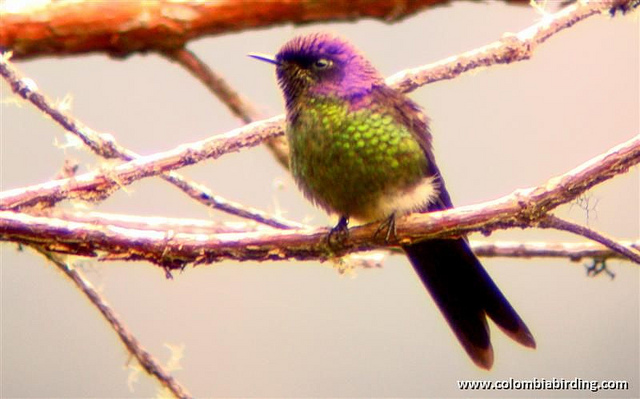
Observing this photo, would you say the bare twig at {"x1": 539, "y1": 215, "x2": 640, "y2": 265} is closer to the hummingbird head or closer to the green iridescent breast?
the green iridescent breast

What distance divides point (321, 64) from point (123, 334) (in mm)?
1026

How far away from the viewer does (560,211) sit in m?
2.04

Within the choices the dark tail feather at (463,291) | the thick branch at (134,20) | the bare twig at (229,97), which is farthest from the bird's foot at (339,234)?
the thick branch at (134,20)

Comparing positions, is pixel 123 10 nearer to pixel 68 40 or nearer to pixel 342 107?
pixel 68 40

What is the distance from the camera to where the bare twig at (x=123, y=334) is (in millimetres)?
2346

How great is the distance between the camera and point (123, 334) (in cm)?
238

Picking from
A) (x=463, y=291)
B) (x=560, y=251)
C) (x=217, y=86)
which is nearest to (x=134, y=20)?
(x=217, y=86)

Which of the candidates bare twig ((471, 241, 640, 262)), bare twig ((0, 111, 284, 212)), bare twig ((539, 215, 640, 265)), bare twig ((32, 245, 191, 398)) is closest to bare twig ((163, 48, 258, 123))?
bare twig ((0, 111, 284, 212))

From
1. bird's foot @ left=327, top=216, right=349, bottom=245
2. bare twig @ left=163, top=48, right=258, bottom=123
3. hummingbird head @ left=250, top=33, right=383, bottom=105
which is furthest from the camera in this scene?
bare twig @ left=163, top=48, right=258, bottom=123

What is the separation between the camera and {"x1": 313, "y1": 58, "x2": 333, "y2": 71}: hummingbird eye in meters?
2.46

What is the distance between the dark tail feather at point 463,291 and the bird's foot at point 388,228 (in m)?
0.33

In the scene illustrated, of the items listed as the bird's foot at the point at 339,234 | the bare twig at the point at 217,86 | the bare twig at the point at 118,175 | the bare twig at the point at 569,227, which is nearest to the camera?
the bare twig at the point at 569,227

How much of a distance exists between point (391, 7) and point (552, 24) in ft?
2.42

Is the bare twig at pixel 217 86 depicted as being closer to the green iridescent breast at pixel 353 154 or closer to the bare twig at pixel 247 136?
the bare twig at pixel 247 136
